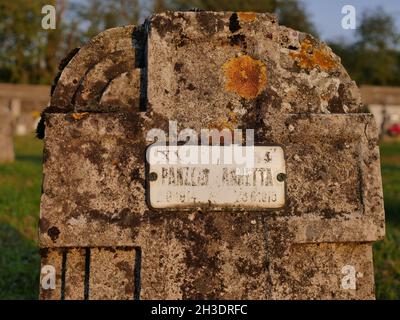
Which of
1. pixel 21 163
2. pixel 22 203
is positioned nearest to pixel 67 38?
pixel 21 163

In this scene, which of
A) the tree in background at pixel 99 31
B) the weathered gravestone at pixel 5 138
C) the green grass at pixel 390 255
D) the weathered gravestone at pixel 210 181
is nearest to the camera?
the weathered gravestone at pixel 210 181

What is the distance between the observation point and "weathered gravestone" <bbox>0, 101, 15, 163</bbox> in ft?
44.6

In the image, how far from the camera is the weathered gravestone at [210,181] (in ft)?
Result: 8.43

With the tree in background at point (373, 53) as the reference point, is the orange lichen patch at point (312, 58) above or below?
below

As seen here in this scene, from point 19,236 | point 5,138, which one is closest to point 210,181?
point 19,236

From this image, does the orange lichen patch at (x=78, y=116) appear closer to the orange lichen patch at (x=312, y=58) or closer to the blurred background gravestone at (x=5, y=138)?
the orange lichen patch at (x=312, y=58)

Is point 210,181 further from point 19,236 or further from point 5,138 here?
point 5,138

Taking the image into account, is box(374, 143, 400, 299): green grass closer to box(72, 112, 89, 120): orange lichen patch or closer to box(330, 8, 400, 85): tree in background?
box(72, 112, 89, 120): orange lichen patch

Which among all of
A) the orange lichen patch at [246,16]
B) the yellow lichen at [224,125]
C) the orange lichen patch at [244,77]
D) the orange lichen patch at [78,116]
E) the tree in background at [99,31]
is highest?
the tree in background at [99,31]

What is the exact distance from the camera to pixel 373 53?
145 ft

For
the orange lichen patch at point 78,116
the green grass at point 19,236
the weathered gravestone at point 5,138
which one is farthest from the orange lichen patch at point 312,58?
the weathered gravestone at point 5,138

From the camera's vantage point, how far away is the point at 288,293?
8.60ft

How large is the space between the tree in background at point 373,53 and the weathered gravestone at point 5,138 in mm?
32711

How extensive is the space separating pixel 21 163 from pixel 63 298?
37.2ft
